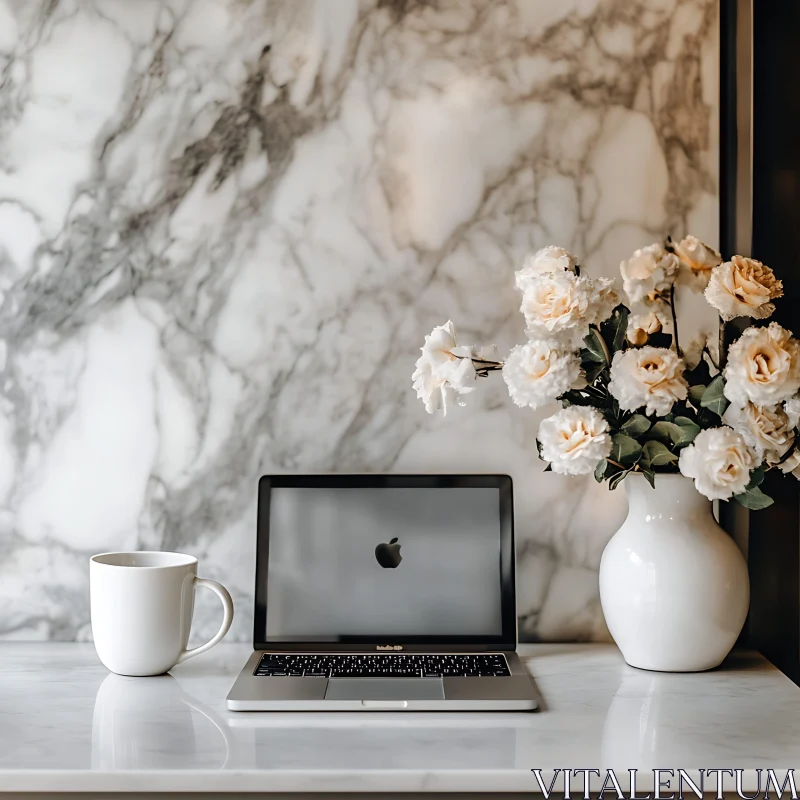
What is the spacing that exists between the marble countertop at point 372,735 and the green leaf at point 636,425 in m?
0.31

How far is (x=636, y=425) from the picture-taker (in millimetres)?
1044

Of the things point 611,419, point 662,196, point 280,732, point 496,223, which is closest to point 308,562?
point 280,732

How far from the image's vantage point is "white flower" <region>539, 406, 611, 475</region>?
3.27ft

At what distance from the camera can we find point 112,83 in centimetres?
128

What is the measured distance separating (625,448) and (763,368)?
0.60 ft

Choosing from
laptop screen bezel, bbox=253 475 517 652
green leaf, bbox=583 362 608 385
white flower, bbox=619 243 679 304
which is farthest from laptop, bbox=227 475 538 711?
white flower, bbox=619 243 679 304

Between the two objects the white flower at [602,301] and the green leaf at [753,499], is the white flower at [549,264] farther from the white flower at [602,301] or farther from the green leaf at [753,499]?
the green leaf at [753,499]

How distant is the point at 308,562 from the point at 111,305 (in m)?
0.48

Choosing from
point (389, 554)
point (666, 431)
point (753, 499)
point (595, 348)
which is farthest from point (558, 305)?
point (389, 554)

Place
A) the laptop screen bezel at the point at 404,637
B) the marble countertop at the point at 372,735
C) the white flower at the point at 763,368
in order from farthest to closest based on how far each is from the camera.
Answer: the laptop screen bezel at the point at 404,637
the white flower at the point at 763,368
the marble countertop at the point at 372,735

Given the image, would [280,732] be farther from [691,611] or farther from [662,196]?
[662,196]

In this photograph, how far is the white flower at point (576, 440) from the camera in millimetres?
996

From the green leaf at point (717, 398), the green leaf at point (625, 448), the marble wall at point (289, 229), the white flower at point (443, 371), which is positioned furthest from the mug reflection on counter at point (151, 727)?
the green leaf at point (717, 398)

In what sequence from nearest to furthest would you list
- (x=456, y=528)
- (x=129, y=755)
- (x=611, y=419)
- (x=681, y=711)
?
(x=129, y=755) < (x=681, y=711) < (x=611, y=419) < (x=456, y=528)
